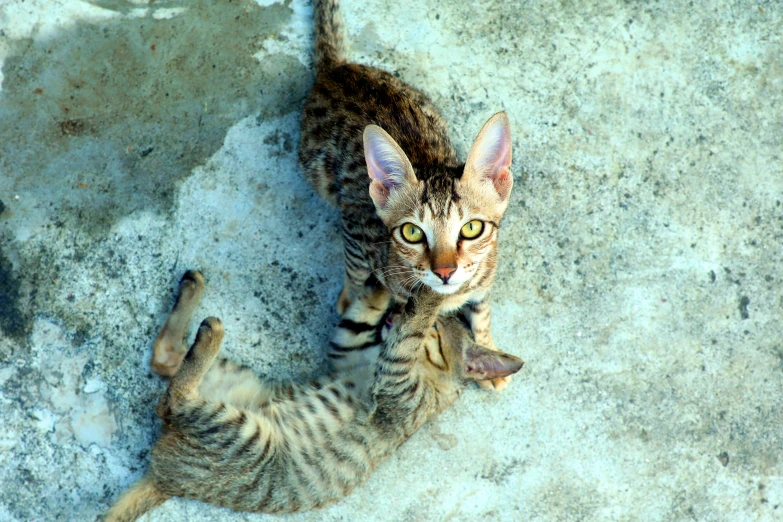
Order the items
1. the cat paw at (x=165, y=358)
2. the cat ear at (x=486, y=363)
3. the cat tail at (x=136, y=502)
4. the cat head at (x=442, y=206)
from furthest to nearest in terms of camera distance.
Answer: the cat paw at (x=165, y=358), the cat tail at (x=136, y=502), the cat ear at (x=486, y=363), the cat head at (x=442, y=206)

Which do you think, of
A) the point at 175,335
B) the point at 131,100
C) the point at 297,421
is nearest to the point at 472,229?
the point at 297,421

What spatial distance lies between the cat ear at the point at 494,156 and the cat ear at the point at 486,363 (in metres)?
0.81

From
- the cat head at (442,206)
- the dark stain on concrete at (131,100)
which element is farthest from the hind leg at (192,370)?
the cat head at (442,206)

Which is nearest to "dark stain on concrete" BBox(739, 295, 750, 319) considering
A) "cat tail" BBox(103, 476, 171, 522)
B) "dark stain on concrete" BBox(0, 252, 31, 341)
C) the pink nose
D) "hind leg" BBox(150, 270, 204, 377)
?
the pink nose

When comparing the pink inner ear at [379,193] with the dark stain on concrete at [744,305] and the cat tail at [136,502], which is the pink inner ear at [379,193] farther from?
the dark stain on concrete at [744,305]

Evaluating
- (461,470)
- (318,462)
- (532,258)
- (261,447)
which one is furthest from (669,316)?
(261,447)

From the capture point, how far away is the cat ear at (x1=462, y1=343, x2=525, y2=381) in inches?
133

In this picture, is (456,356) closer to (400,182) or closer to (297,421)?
(297,421)

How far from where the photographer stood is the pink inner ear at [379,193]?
3021mm

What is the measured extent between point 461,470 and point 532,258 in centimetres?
124

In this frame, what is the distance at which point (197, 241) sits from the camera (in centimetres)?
392

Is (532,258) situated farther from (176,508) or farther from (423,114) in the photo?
(176,508)

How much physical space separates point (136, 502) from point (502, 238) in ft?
7.76

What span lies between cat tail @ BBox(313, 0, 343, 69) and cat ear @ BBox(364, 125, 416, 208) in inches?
41.3
